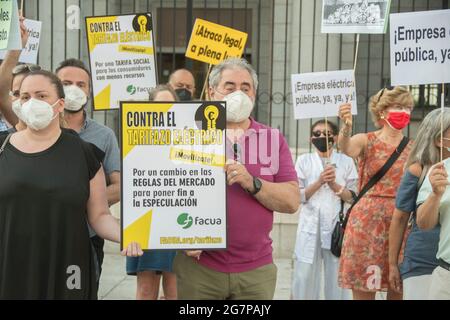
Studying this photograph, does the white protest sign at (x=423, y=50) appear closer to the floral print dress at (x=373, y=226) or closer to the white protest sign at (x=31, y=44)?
the floral print dress at (x=373, y=226)

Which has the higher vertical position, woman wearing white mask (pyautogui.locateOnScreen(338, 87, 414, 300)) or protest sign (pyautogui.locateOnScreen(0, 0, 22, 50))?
protest sign (pyautogui.locateOnScreen(0, 0, 22, 50))

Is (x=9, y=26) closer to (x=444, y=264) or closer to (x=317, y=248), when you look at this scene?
(x=444, y=264)

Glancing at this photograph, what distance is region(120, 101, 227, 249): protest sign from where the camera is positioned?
12.5 feet

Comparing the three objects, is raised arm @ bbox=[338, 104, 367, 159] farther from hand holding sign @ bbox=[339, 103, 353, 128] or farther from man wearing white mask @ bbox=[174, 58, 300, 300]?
man wearing white mask @ bbox=[174, 58, 300, 300]

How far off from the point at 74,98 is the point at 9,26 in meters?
0.61

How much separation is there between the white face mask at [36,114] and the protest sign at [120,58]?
8.68 ft

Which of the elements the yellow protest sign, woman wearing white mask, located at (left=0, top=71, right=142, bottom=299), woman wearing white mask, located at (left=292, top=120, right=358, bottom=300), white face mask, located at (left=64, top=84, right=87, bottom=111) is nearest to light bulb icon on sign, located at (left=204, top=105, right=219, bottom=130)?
woman wearing white mask, located at (left=0, top=71, right=142, bottom=299)

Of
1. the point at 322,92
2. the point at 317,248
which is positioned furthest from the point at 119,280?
the point at 322,92

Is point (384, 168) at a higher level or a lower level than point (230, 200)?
higher

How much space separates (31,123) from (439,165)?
2.23 meters

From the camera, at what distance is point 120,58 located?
661 cm

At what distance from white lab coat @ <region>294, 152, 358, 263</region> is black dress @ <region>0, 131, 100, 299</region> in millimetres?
3109

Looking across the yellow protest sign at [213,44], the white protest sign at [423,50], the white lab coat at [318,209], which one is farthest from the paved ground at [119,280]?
the white protest sign at [423,50]
